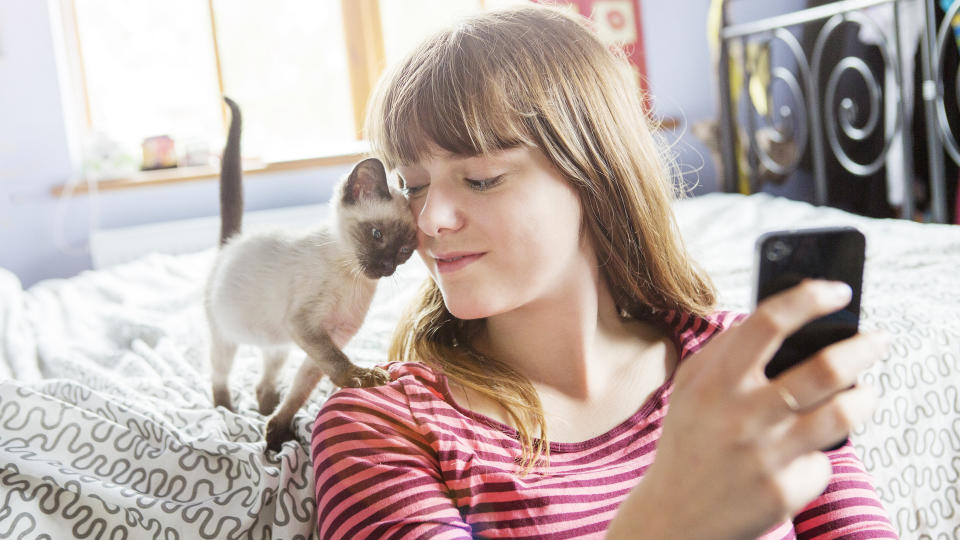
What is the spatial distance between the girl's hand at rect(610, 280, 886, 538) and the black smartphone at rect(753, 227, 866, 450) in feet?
0.16

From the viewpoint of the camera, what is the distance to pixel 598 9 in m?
3.32

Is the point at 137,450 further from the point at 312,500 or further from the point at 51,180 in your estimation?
the point at 51,180

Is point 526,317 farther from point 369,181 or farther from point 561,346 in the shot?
point 369,181

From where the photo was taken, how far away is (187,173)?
2924 mm

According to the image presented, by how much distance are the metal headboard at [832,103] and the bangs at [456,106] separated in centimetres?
184

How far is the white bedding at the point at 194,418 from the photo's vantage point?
688 millimetres

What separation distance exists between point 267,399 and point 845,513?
655 millimetres

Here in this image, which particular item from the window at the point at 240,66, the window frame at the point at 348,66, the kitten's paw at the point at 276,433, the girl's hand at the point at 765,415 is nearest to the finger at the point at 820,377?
the girl's hand at the point at 765,415

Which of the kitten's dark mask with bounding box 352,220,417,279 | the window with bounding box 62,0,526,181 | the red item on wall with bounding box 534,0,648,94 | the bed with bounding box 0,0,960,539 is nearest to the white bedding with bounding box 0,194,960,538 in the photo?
the bed with bounding box 0,0,960,539

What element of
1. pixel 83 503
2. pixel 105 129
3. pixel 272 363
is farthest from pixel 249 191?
pixel 83 503

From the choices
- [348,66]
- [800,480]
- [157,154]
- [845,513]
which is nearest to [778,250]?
[800,480]

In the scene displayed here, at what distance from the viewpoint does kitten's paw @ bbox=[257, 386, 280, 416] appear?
91 cm

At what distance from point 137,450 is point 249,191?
2355 millimetres

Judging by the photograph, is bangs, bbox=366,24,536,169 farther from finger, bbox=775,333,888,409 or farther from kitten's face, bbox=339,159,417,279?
finger, bbox=775,333,888,409
